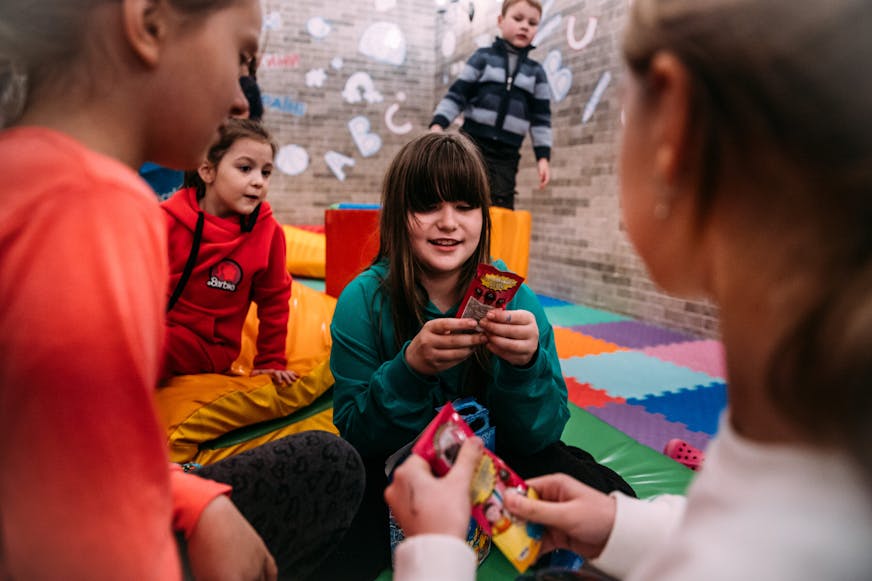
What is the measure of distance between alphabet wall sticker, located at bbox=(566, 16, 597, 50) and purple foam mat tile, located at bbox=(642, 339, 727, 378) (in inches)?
87.0

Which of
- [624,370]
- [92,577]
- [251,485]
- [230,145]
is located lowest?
[624,370]

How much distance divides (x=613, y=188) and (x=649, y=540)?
3.32 metres

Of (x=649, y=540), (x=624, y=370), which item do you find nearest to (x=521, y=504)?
(x=649, y=540)

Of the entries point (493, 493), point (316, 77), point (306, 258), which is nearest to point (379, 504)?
point (493, 493)

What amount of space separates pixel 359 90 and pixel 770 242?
6155 mm

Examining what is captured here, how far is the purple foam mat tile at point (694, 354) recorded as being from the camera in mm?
2738

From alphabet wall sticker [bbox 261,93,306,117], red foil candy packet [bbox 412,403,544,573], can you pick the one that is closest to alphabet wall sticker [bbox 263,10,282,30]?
alphabet wall sticker [bbox 261,93,306,117]

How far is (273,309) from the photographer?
77.3 inches

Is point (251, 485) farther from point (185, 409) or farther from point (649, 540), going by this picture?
point (185, 409)

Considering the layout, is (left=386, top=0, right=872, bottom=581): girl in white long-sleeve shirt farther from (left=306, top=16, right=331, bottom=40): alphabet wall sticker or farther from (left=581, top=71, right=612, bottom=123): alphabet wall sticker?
(left=306, top=16, right=331, bottom=40): alphabet wall sticker

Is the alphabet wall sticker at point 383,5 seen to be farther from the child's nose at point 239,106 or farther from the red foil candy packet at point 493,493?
the red foil candy packet at point 493,493

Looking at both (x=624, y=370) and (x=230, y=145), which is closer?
(x=230, y=145)

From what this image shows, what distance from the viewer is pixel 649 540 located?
0.69 meters

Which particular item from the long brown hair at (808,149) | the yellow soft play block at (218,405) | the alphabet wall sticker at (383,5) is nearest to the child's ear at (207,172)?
the yellow soft play block at (218,405)
